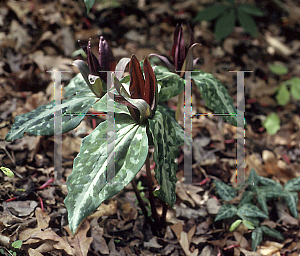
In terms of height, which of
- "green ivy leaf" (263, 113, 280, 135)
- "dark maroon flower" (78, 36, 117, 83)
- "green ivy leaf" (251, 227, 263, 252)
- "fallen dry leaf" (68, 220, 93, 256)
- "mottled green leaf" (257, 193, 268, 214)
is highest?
→ "dark maroon flower" (78, 36, 117, 83)

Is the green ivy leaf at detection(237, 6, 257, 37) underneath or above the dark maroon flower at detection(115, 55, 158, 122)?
above

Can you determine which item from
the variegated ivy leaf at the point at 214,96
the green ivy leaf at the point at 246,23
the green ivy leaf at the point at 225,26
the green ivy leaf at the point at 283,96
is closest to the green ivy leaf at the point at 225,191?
the variegated ivy leaf at the point at 214,96

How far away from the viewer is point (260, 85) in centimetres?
253

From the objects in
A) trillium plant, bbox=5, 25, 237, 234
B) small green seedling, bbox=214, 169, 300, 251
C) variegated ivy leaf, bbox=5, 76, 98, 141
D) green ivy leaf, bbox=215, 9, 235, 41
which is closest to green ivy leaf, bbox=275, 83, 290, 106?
green ivy leaf, bbox=215, 9, 235, 41

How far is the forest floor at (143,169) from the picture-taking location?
1.32 meters

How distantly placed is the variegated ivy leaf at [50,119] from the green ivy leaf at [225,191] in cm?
87

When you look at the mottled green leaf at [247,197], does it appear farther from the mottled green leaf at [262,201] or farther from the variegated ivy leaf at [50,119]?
the variegated ivy leaf at [50,119]

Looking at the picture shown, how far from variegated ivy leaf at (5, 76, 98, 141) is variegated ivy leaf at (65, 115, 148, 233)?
0.14 meters

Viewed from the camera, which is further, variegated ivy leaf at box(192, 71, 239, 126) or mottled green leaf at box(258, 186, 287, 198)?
mottled green leaf at box(258, 186, 287, 198)

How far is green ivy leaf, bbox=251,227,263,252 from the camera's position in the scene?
1.40 metres

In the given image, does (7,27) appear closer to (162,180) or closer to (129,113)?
(129,113)

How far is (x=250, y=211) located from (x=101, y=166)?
3.03 feet

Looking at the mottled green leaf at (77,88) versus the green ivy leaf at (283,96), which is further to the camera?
the green ivy leaf at (283,96)

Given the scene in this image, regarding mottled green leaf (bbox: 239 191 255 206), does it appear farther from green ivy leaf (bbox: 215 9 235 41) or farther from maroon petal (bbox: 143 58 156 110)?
green ivy leaf (bbox: 215 9 235 41)
